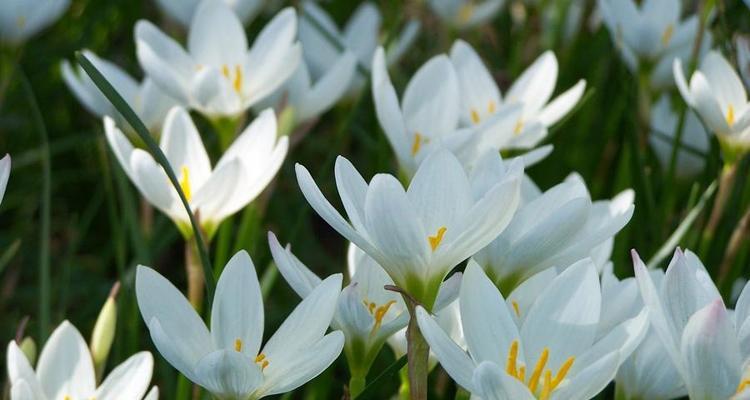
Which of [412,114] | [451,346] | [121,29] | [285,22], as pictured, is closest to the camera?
[451,346]

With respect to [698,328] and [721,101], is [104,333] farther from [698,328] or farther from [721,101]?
[721,101]

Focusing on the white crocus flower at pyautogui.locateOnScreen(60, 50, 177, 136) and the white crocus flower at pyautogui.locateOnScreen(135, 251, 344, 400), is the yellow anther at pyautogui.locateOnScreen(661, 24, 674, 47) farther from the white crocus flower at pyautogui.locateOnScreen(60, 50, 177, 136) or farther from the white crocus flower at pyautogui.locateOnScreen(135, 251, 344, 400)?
the white crocus flower at pyautogui.locateOnScreen(135, 251, 344, 400)

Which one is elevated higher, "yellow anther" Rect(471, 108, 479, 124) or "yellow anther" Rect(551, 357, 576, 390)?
"yellow anther" Rect(551, 357, 576, 390)

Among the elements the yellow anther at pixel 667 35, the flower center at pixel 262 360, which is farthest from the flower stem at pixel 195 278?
the yellow anther at pixel 667 35

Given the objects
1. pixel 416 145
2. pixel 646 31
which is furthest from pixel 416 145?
pixel 646 31

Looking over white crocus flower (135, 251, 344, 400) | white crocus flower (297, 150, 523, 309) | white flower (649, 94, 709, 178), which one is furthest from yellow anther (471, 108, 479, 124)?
white crocus flower (135, 251, 344, 400)

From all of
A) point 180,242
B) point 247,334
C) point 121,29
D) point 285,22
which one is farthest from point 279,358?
point 121,29

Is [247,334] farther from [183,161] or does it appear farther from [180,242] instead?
[180,242]

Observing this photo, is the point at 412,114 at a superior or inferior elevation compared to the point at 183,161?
inferior
